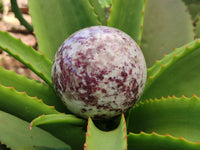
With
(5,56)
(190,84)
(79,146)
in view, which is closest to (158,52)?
(190,84)

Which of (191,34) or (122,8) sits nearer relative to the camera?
(122,8)

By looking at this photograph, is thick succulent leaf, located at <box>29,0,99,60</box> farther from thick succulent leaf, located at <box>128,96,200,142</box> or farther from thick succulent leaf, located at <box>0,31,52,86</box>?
thick succulent leaf, located at <box>128,96,200,142</box>

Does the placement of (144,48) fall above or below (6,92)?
above

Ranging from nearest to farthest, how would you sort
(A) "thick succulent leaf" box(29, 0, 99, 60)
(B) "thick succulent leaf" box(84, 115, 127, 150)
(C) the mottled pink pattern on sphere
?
(B) "thick succulent leaf" box(84, 115, 127, 150), (C) the mottled pink pattern on sphere, (A) "thick succulent leaf" box(29, 0, 99, 60)

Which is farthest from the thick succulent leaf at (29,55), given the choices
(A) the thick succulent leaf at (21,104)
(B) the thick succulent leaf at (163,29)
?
(B) the thick succulent leaf at (163,29)

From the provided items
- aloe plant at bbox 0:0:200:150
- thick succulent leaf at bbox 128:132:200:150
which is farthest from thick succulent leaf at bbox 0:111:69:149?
thick succulent leaf at bbox 128:132:200:150

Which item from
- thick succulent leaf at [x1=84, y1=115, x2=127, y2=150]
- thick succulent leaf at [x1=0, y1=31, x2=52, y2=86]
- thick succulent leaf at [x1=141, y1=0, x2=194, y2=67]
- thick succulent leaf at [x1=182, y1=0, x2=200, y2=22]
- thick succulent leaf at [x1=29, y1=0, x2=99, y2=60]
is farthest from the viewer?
thick succulent leaf at [x1=182, y1=0, x2=200, y2=22]

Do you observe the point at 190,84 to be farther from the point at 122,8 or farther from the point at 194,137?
the point at 122,8

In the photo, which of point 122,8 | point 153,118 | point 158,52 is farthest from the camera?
point 158,52
